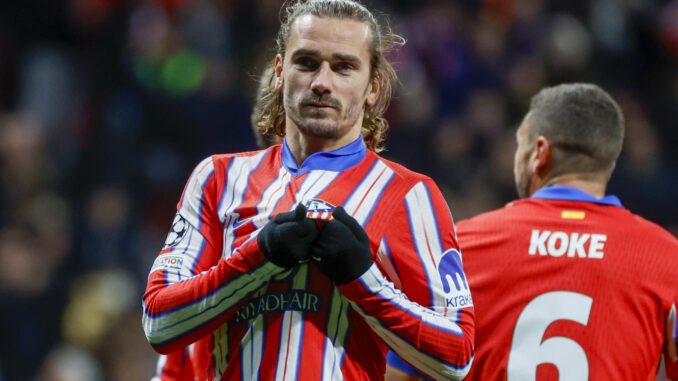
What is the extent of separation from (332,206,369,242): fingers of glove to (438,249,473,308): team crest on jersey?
0.29 m

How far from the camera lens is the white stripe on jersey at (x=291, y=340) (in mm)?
2467

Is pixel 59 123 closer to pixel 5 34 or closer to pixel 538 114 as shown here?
pixel 5 34

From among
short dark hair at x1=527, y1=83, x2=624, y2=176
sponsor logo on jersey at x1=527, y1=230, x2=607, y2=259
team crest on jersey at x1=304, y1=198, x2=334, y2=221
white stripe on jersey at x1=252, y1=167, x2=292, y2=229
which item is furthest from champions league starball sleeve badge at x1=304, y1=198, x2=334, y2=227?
short dark hair at x1=527, y1=83, x2=624, y2=176

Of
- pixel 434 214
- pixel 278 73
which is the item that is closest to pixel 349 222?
pixel 434 214

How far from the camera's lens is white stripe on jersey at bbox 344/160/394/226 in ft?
8.46

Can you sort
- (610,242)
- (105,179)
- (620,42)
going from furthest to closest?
(620,42) < (105,179) < (610,242)

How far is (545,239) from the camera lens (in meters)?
3.31

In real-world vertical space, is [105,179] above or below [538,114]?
below

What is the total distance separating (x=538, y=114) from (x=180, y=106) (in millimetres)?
4626

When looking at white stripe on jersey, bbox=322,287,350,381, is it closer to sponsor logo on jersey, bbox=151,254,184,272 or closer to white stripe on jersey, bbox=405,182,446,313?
white stripe on jersey, bbox=405,182,446,313

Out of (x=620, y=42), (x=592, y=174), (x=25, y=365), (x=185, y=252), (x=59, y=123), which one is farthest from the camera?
(x=620, y=42)

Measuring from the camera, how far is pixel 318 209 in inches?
→ 97.7

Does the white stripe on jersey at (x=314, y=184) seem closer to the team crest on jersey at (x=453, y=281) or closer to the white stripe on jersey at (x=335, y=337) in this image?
the white stripe on jersey at (x=335, y=337)

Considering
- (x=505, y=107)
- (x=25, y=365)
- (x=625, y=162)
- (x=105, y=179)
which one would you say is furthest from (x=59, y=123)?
(x=625, y=162)
